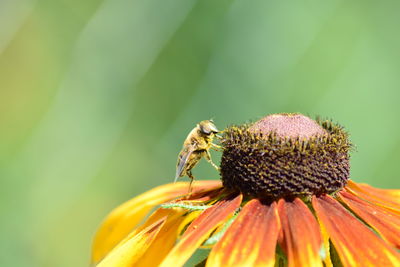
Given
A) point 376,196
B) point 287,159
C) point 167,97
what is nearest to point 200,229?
point 287,159

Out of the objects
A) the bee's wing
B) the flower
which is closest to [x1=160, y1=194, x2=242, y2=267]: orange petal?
the flower

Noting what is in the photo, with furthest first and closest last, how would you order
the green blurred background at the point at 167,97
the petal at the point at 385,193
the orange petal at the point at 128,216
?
the green blurred background at the point at 167,97 < the orange petal at the point at 128,216 < the petal at the point at 385,193

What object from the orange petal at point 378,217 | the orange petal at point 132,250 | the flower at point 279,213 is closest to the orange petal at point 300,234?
the flower at point 279,213

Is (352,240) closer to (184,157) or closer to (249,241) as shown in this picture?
(249,241)

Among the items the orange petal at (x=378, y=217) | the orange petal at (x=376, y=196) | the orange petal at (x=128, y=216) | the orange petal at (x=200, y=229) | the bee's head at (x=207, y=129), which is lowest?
the orange petal at (x=128, y=216)

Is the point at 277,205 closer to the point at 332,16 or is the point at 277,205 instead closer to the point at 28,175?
the point at 28,175

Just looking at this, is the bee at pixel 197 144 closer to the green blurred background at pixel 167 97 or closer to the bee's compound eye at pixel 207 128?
the bee's compound eye at pixel 207 128
